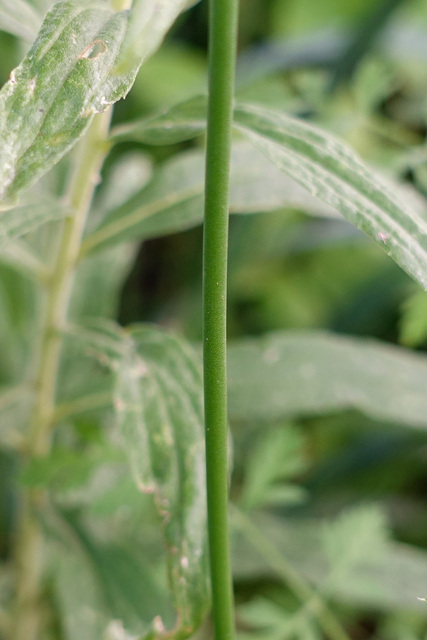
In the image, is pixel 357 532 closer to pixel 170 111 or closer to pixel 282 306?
pixel 170 111

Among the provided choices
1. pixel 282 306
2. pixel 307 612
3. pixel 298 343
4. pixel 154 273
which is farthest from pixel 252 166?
pixel 154 273

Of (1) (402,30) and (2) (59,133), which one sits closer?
(2) (59,133)

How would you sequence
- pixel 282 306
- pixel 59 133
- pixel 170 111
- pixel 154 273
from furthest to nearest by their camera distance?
pixel 154 273, pixel 282 306, pixel 170 111, pixel 59 133

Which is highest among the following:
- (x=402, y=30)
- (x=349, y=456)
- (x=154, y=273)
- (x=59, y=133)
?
(x=402, y=30)

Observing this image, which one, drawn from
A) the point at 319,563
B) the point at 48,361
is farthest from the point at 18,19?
the point at 319,563

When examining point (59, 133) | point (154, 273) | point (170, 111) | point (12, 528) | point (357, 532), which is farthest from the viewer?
point (154, 273)

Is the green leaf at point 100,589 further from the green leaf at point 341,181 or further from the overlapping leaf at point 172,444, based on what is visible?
the green leaf at point 341,181

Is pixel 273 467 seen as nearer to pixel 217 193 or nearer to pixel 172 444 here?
pixel 172 444
